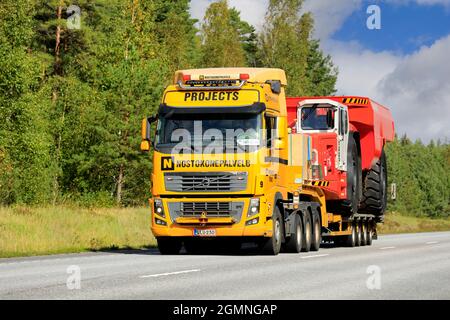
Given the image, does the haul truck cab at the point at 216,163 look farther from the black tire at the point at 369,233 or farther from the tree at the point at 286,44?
the tree at the point at 286,44

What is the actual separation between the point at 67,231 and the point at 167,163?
7077mm

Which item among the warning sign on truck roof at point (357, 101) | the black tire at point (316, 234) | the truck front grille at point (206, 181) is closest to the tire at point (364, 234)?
the warning sign on truck roof at point (357, 101)

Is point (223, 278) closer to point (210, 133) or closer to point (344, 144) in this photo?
point (210, 133)

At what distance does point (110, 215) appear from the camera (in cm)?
3050

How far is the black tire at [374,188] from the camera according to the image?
29.2 m

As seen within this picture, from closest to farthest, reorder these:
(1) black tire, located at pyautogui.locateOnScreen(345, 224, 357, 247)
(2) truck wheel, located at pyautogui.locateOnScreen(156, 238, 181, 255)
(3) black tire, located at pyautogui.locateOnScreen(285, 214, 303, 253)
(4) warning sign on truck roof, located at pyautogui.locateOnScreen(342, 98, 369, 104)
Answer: (2) truck wheel, located at pyautogui.locateOnScreen(156, 238, 181, 255)
(3) black tire, located at pyautogui.locateOnScreen(285, 214, 303, 253)
(4) warning sign on truck roof, located at pyautogui.locateOnScreen(342, 98, 369, 104)
(1) black tire, located at pyautogui.locateOnScreen(345, 224, 357, 247)

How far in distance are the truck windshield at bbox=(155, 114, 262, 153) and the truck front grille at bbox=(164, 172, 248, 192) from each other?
0.52 m

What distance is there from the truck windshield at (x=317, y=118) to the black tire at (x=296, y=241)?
4202mm

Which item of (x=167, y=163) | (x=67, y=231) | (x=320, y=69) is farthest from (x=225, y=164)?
(x=320, y=69)

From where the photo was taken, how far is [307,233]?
2328cm

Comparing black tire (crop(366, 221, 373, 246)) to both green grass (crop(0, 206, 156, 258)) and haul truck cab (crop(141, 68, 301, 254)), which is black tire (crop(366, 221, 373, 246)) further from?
haul truck cab (crop(141, 68, 301, 254))

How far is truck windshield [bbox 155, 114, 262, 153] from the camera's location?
19.7 meters

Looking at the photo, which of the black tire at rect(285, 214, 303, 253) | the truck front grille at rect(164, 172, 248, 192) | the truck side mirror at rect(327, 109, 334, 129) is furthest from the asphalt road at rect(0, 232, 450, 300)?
the truck side mirror at rect(327, 109, 334, 129)
